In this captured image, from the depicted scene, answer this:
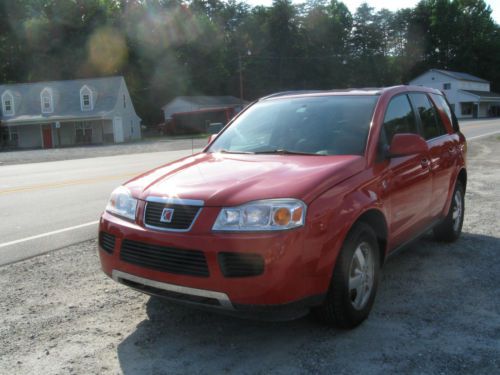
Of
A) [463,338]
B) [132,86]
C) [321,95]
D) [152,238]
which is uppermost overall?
[132,86]

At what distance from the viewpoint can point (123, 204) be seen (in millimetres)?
Result: 3828

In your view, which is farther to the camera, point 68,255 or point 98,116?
point 98,116

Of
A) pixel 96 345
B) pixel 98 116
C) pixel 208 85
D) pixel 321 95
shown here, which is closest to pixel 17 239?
pixel 96 345

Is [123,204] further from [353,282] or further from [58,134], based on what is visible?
[58,134]

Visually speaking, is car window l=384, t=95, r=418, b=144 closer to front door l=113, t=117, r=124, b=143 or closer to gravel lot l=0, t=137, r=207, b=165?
gravel lot l=0, t=137, r=207, b=165

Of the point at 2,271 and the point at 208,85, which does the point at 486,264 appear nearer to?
the point at 2,271

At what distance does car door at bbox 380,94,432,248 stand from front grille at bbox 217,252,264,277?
1463 millimetres

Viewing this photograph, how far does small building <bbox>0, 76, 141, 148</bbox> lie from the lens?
153 ft

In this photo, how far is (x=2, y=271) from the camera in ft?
17.3

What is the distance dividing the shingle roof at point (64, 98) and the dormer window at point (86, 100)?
1.08 ft

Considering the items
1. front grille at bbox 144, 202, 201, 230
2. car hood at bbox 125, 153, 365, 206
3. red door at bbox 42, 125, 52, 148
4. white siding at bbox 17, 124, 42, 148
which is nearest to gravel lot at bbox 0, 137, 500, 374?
front grille at bbox 144, 202, 201, 230

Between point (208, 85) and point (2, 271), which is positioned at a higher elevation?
point (208, 85)

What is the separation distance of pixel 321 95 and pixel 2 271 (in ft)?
12.4

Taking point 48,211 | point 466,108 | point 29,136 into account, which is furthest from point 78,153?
point 466,108
